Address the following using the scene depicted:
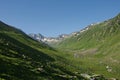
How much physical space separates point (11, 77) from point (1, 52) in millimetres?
17295

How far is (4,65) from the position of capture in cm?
4453

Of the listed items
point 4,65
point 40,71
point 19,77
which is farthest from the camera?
point 40,71

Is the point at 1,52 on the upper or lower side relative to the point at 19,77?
upper

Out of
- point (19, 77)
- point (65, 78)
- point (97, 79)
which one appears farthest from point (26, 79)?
point (97, 79)

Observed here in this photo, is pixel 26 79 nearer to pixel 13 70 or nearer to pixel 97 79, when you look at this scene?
pixel 13 70

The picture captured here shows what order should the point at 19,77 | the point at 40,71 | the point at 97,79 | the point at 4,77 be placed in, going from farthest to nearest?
the point at 97,79 → the point at 40,71 → the point at 19,77 → the point at 4,77

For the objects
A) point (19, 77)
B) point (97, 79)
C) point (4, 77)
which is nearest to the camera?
point (4, 77)

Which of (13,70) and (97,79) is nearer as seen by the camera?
(13,70)

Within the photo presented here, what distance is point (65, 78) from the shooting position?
5466 cm

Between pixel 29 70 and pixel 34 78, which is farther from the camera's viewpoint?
pixel 29 70

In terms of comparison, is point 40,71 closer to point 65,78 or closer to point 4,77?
point 65,78

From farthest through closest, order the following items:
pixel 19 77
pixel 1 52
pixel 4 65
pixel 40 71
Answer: pixel 1 52 < pixel 40 71 < pixel 4 65 < pixel 19 77

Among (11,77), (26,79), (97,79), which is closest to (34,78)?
(26,79)

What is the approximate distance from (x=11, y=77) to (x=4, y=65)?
220 inches
